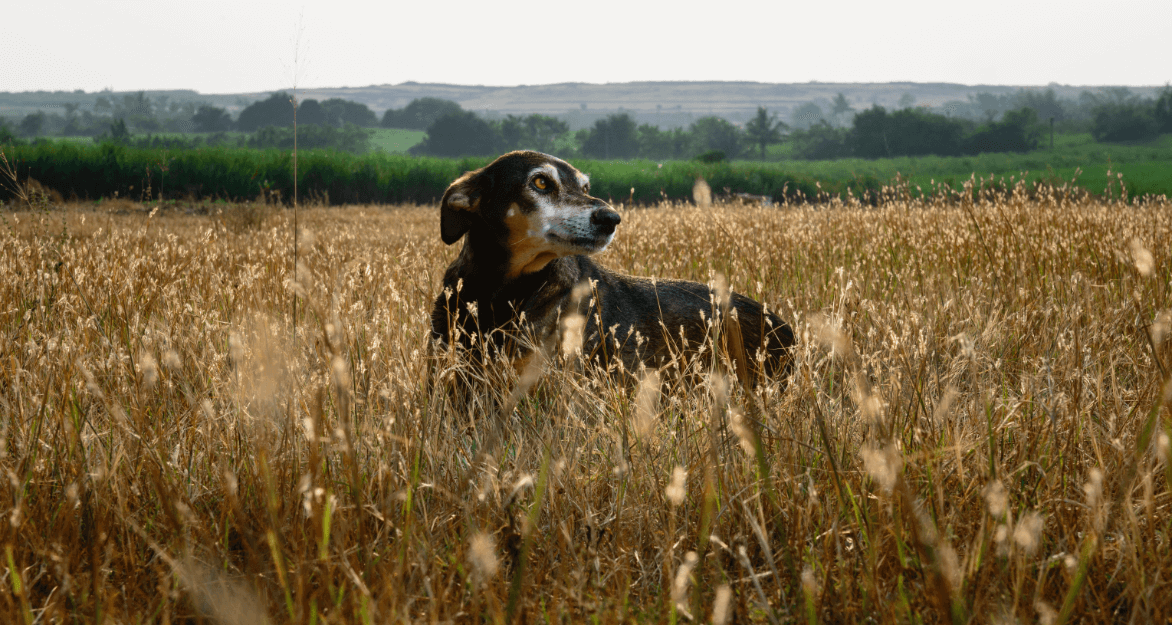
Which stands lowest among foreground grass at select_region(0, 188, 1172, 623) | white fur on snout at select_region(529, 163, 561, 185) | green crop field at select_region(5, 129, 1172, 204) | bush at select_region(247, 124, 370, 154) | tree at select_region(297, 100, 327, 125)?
foreground grass at select_region(0, 188, 1172, 623)

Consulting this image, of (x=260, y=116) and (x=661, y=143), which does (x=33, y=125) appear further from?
(x=661, y=143)

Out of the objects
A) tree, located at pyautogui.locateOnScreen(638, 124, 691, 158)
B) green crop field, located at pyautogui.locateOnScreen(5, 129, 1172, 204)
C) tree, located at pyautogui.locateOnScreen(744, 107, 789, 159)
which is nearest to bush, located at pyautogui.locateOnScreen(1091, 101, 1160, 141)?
green crop field, located at pyautogui.locateOnScreen(5, 129, 1172, 204)

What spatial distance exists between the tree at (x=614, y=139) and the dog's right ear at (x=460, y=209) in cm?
10026

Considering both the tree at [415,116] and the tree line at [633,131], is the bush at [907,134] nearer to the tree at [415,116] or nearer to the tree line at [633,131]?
the tree line at [633,131]

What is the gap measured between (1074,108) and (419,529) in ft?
618

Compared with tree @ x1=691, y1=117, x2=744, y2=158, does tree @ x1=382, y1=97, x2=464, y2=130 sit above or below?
above

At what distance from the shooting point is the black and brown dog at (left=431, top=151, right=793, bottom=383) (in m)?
3.30

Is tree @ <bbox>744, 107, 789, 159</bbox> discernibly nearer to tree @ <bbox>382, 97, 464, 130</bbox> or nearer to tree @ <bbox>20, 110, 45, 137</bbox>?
tree @ <bbox>382, 97, 464, 130</bbox>

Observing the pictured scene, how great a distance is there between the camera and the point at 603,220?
330cm

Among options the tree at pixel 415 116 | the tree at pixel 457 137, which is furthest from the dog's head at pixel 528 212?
the tree at pixel 415 116

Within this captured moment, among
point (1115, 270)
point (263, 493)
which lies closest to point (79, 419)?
point (263, 493)

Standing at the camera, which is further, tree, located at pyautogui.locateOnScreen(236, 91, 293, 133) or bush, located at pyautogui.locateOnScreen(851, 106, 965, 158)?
tree, located at pyautogui.locateOnScreen(236, 91, 293, 133)

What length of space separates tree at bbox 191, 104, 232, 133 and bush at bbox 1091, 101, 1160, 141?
12486 cm

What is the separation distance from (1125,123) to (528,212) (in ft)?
Result: 343
